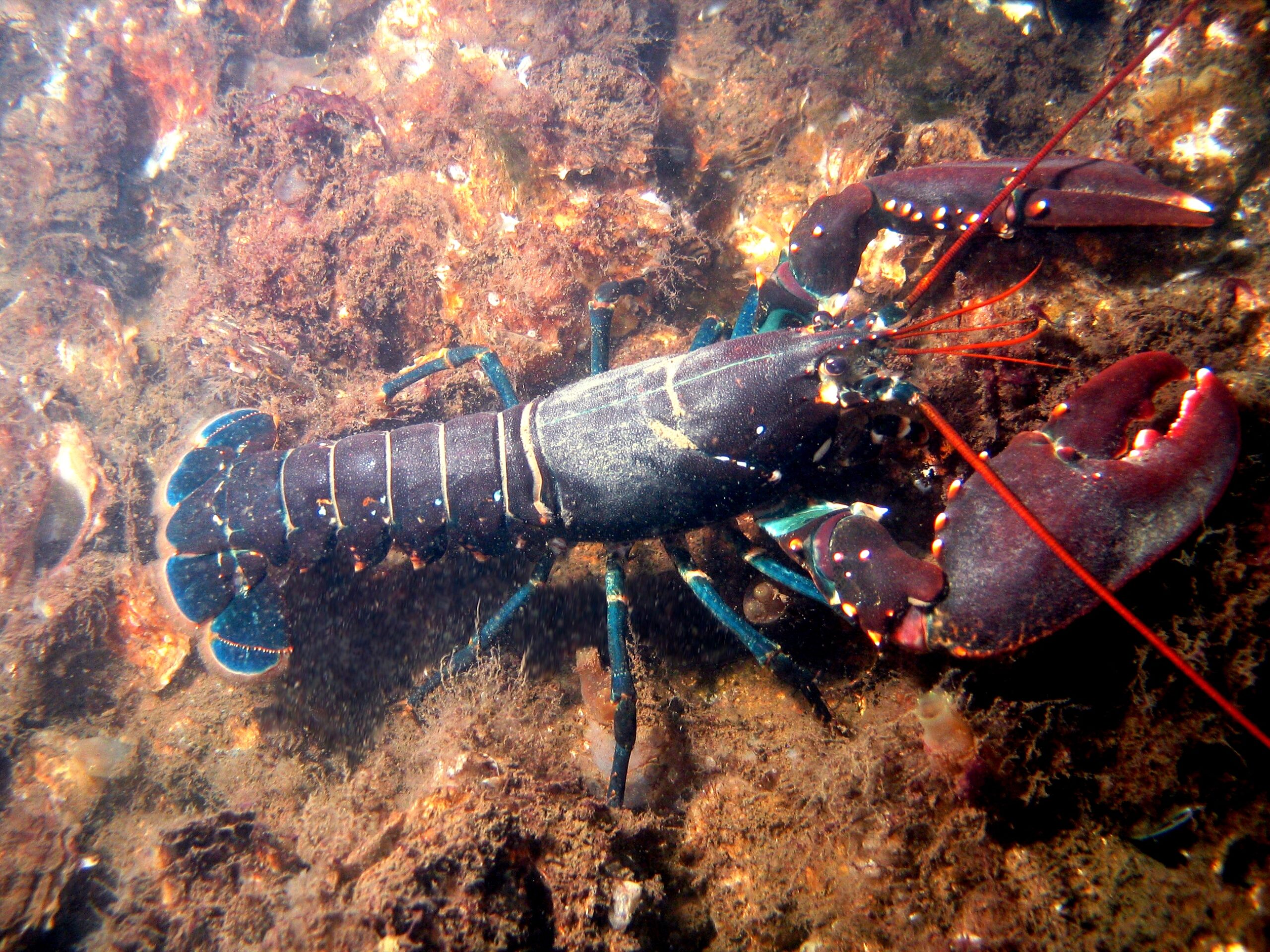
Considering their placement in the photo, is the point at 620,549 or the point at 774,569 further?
the point at 620,549

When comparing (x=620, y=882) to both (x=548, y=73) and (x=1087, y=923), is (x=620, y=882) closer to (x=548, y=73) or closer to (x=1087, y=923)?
(x=1087, y=923)

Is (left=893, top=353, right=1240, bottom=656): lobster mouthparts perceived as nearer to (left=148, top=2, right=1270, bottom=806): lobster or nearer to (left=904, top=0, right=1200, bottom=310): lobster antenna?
(left=148, top=2, right=1270, bottom=806): lobster

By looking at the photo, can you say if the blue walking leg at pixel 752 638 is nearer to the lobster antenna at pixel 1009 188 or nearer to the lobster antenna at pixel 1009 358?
the lobster antenna at pixel 1009 358

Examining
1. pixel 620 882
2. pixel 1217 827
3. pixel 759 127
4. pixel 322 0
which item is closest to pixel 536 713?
pixel 620 882

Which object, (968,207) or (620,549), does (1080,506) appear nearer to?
(968,207)

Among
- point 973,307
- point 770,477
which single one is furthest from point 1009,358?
point 770,477

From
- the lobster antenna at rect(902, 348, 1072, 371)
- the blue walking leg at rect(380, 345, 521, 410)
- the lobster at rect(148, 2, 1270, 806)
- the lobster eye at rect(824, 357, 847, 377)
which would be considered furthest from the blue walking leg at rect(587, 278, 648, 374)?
the lobster antenna at rect(902, 348, 1072, 371)

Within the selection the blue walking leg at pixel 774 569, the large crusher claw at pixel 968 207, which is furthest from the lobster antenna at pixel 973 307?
the blue walking leg at pixel 774 569
